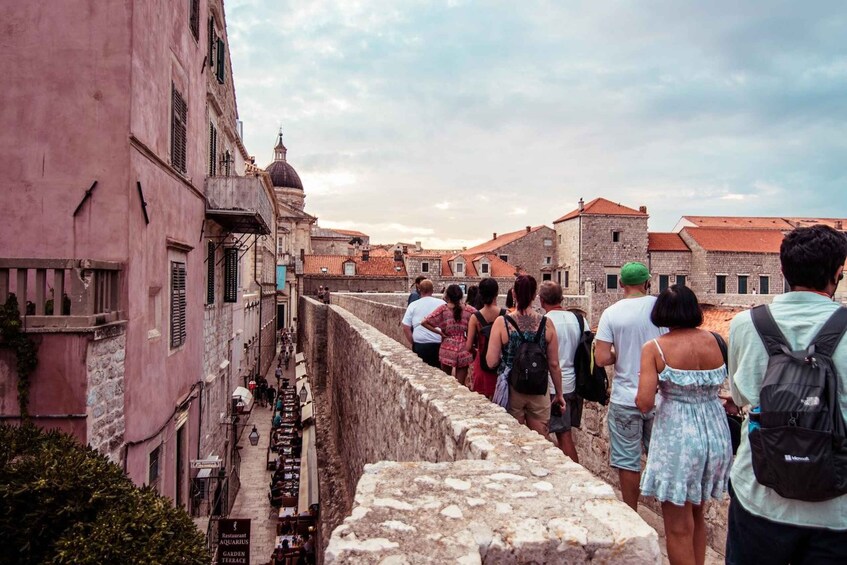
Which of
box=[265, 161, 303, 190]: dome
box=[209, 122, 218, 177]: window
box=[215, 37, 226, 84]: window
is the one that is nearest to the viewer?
box=[209, 122, 218, 177]: window

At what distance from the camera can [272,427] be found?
2192 cm

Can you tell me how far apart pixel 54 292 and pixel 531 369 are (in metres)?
4.32

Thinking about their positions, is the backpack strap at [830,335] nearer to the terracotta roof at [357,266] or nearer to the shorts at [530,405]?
the shorts at [530,405]

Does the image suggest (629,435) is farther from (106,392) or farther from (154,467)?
(154,467)

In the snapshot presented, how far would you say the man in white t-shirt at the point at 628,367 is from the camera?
3736mm

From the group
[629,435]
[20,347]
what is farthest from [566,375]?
[20,347]

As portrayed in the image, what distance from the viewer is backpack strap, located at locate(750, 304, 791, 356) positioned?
2.20 meters

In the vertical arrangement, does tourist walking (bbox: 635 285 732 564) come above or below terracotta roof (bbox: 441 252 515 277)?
below

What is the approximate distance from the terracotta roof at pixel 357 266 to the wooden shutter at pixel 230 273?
31.5 m

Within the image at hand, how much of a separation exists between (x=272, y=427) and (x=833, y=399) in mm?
21855

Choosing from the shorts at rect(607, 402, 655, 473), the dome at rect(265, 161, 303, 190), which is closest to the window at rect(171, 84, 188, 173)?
the shorts at rect(607, 402, 655, 473)

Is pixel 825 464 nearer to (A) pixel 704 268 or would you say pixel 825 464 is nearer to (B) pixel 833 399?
(B) pixel 833 399

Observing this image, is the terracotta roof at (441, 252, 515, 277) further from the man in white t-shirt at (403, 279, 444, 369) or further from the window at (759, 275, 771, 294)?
the man in white t-shirt at (403, 279, 444, 369)

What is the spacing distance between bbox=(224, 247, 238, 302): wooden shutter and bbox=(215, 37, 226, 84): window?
4071 millimetres
